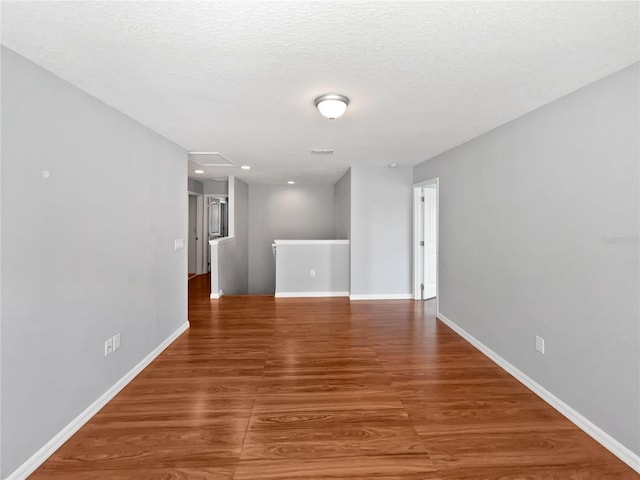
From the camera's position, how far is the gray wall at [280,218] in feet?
27.4

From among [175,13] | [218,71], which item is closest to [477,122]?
[218,71]

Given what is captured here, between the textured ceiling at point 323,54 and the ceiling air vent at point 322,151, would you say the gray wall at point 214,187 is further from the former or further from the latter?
the textured ceiling at point 323,54

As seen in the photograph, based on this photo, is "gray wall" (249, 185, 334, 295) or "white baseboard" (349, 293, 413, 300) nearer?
"white baseboard" (349, 293, 413, 300)

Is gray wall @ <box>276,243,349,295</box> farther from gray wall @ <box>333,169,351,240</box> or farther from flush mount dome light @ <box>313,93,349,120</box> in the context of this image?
flush mount dome light @ <box>313,93,349,120</box>

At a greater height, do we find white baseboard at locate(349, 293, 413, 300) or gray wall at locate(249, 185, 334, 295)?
gray wall at locate(249, 185, 334, 295)

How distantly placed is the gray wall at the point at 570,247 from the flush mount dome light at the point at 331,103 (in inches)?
62.6

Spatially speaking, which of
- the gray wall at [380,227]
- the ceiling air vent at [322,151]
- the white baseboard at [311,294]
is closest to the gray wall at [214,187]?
the white baseboard at [311,294]

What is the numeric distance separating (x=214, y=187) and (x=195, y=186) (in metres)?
0.55

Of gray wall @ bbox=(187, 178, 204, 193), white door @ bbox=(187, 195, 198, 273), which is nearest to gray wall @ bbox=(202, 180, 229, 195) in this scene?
gray wall @ bbox=(187, 178, 204, 193)

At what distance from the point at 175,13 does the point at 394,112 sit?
5.94 feet

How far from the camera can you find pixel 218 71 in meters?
1.94

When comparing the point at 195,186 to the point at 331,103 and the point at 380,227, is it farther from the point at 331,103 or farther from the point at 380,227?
the point at 331,103

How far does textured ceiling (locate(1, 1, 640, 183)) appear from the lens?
1.41 meters

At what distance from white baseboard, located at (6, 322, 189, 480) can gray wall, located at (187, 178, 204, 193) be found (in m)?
5.00
